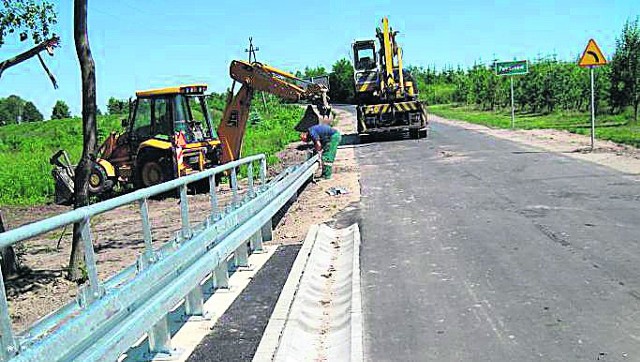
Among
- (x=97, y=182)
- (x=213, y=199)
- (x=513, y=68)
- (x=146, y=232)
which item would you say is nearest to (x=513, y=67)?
(x=513, y=68)

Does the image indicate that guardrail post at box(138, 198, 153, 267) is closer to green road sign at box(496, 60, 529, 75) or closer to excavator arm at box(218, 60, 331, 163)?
excavator arm at box(218, 60, 331, 163)

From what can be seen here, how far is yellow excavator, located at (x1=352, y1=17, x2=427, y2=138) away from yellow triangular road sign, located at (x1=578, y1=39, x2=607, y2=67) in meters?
8.63

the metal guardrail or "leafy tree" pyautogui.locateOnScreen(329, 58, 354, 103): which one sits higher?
"leafy tree" pyautogui.locateOnScreen(329, 58, 354, 103)

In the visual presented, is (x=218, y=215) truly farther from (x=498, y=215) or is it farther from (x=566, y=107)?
(x=566, y=107)

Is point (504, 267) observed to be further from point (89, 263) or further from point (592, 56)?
point (592, 56)

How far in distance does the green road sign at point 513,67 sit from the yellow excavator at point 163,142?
17.8 m

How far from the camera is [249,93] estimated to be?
18.2 m

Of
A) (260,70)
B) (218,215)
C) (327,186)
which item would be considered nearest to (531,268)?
(218,215)

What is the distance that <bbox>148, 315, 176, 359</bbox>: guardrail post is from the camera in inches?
195

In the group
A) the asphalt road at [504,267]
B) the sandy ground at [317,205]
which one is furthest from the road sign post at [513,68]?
the asphalt road at [504,267]

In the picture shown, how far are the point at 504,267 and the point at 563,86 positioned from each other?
3467 centimetres

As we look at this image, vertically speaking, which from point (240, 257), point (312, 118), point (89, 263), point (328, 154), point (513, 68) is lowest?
point (240, 257)

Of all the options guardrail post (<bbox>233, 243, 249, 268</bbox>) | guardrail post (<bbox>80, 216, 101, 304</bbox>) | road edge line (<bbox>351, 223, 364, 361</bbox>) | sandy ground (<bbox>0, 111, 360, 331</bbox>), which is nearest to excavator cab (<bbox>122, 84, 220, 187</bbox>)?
sandy ground (<bbox>0, 111, 360, 331</bbox>)

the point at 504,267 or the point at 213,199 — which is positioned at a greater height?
the point at 213,199
